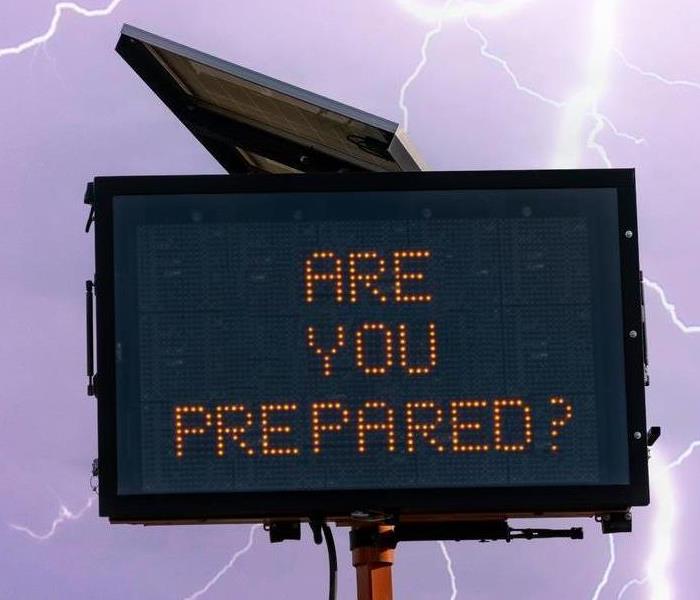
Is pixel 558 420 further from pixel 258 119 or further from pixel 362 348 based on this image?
pixel 258 119

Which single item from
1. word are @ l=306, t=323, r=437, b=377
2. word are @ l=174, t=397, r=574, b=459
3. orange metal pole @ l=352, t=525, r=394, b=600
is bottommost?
orange metal pole @ l=352, t=525, r=394, b=600

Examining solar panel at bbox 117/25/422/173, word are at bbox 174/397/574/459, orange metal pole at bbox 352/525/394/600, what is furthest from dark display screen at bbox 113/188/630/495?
orange metal pole at bbox 352/525/394/600

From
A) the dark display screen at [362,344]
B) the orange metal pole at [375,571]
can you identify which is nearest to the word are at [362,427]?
the dark display screen at [362,344]

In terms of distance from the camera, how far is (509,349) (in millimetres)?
7797

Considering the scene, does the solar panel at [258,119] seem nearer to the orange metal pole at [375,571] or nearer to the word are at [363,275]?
the word are at [363,275]

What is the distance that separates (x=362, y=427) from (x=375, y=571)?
37.8 inches

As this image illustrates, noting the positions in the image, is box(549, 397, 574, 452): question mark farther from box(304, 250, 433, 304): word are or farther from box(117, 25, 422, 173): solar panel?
box(117, 25, 422, 173): solar panel

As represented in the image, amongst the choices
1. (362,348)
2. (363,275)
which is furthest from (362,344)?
(363,275)

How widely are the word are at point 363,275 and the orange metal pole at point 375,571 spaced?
113 cm

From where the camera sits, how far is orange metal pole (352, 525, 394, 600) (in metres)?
8.40

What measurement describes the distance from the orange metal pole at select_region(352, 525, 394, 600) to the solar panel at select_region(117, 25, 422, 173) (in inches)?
64.3

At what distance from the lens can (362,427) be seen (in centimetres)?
773

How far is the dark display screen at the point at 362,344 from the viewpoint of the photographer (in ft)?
25.3

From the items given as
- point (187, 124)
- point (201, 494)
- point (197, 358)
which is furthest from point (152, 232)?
point (187, 124)
